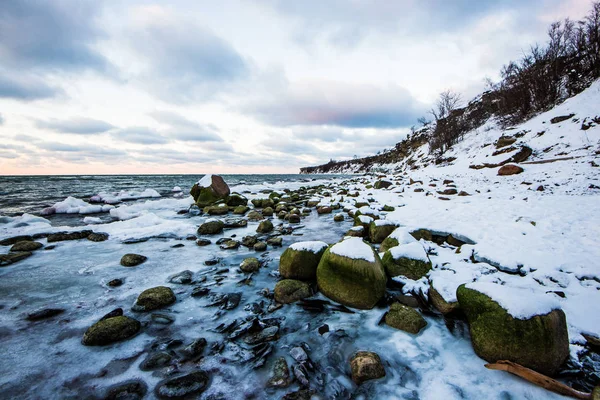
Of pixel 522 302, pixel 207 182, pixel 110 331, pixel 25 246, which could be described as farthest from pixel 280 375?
pixel 207 182

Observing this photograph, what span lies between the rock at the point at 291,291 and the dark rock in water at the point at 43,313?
11.5ft

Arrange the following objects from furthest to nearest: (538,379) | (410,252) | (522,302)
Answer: (410,252) < (522,302) < (538,379)

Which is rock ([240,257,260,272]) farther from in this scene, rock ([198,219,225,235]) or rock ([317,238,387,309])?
rock ([198,219,225,235])

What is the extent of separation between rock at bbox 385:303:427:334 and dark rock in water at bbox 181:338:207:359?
8.44 feet

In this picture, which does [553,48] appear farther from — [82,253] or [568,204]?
[82,253]

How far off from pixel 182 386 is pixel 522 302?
3.74m

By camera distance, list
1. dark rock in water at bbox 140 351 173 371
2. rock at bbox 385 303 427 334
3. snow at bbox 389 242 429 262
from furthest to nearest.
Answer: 1. snow at bbox 389 242 429 262
2. rock at bbox 385 303 427 334
3. dark rock in water at bbox 140 351 173 371

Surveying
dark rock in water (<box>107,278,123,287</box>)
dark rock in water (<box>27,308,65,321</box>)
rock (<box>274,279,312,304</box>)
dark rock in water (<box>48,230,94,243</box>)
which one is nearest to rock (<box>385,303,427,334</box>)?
rock (<box>274,279,312,304</box>)

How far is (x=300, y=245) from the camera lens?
4.97 metres

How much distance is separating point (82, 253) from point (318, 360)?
7111 millimetres

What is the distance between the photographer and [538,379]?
2.30 m

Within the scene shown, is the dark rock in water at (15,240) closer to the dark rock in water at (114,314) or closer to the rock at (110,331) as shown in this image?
the dark rock in water at (114,314)

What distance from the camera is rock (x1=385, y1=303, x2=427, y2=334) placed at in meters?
3.35

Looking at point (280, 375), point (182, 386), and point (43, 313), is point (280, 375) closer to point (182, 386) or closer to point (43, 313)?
point (182, 386)
